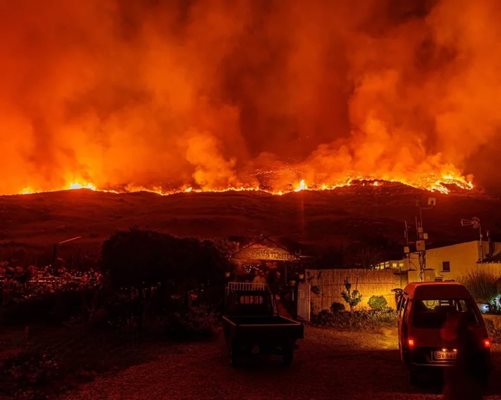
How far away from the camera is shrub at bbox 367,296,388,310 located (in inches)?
811

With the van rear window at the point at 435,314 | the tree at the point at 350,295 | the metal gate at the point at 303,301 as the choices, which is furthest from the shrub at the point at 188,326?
the van rear window at the point at 435,314

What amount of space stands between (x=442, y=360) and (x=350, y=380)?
6.35 ft

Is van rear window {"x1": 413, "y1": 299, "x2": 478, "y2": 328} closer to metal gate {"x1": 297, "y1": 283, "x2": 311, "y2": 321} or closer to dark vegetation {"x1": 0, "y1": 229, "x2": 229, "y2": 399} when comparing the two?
dark vegetation {"x1": 0, "y1": 229, "x2": 229, "y2": 399}

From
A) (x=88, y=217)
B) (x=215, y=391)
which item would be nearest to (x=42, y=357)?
(x=215, y=391)

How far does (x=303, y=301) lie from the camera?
21.0 m

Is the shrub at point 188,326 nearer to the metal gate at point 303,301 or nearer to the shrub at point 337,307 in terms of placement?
the metal gate at point 303,301

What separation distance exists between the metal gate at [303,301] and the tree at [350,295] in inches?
55.3

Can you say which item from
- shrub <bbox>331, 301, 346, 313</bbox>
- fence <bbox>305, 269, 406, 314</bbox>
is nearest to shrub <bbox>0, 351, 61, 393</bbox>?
fence <bbox>305, 269, 406, 314</bbox>

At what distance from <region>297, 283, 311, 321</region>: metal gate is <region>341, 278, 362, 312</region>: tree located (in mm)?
1405

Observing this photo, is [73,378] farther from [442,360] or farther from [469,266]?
[469,266]

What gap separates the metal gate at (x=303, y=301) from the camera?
20.5 meters

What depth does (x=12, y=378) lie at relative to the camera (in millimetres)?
9828

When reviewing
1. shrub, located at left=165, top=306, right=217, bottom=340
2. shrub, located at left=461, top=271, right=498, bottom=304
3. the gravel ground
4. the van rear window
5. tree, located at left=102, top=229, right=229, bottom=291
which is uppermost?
tree, located at left=102, top=229, right=229, bottom=291

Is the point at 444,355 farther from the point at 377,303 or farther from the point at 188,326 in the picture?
the point at 377,303
